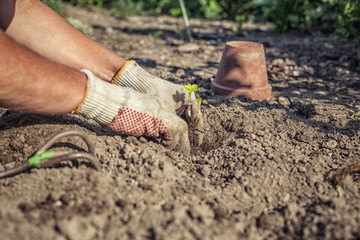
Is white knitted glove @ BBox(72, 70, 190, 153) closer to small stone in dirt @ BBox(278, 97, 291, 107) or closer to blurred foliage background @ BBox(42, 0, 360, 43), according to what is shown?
small stone in dirt @ BBox(278, 97, 291, 107)

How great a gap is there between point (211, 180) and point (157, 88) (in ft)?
2.59

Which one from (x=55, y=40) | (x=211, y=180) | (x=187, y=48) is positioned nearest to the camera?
(x=211, y=180)

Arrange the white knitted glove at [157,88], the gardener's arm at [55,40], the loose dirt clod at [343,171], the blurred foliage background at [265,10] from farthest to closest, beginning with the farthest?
the blurred foliage background at [265,10]
the white knitted glove at [157,88]
the gardener's arm at [55,40]
the loose dirt clod at [343,171]

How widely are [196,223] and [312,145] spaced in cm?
115

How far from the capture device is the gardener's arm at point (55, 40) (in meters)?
2.10

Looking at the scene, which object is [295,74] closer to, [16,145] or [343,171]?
[343,171]

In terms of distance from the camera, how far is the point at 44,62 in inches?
68.1

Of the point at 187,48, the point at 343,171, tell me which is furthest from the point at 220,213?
the point at 187,48

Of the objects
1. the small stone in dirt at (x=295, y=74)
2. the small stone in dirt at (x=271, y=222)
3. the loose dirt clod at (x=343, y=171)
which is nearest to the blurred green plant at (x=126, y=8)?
the small stone in dirt at (x=295, y=74)

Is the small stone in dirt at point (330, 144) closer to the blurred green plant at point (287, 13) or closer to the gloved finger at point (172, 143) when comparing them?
the gloved finger at point (172, 143)

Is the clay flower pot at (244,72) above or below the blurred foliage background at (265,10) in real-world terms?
below

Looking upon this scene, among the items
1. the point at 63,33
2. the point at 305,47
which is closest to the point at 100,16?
the point at 305,47

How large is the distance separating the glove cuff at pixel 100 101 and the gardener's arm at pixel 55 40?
370 millimetres

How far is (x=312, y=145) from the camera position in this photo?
2.17 meters
